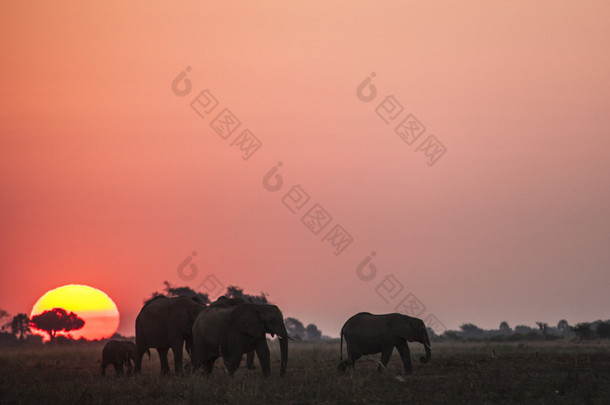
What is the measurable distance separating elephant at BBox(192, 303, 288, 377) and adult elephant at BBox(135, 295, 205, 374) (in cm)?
203

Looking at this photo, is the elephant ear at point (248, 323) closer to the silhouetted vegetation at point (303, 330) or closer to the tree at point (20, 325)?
the tree at point (20, 325)

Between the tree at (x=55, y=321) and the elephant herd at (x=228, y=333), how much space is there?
211ft

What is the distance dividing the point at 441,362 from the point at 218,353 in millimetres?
9536

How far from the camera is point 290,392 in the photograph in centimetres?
2142

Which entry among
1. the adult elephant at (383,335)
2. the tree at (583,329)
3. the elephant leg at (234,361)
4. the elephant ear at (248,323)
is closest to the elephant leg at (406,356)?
the adult elephant at (383,335)

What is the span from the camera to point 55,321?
91.1 metres

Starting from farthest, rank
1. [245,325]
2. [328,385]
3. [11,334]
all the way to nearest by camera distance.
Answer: [11,334]
[245,325]
[328,385]

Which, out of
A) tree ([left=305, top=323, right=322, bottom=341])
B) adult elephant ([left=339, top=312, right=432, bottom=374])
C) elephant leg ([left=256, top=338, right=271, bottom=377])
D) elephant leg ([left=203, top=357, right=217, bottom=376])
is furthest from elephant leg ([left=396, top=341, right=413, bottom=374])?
tree ([left=305, top=323, right=322, bottom=341])

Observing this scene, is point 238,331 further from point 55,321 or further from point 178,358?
point 55,321

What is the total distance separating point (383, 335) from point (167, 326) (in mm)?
7508

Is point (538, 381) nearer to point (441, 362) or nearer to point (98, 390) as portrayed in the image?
point (441, 362)

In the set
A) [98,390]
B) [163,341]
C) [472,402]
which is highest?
[163,341]

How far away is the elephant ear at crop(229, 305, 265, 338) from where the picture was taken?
1008 inches

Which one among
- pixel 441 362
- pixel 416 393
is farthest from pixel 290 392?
pixel 441 362
